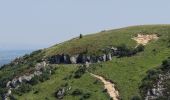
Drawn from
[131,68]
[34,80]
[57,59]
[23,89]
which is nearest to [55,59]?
[57,59]

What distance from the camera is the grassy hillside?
128 meters

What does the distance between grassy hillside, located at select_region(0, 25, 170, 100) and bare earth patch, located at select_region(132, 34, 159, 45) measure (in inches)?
55.9

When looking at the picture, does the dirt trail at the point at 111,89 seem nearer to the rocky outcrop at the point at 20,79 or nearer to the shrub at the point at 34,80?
the shrub at the point at 34,80

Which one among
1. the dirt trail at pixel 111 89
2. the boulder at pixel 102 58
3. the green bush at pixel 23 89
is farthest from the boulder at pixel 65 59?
the dirt trail at pixel 111 89

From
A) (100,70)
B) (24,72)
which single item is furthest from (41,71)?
(100,70)

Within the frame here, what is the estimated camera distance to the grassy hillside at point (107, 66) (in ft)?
420

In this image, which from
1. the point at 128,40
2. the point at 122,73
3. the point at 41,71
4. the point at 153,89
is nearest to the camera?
the point at 153,89

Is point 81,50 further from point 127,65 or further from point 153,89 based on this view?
point 153,89

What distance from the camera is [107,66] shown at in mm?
139625

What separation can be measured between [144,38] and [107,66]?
815 inches

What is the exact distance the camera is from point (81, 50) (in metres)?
153

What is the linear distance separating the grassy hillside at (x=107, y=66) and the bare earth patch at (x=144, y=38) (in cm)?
142

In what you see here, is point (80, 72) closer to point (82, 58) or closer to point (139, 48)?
point (82, 58)

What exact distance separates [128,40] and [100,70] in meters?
20.8
